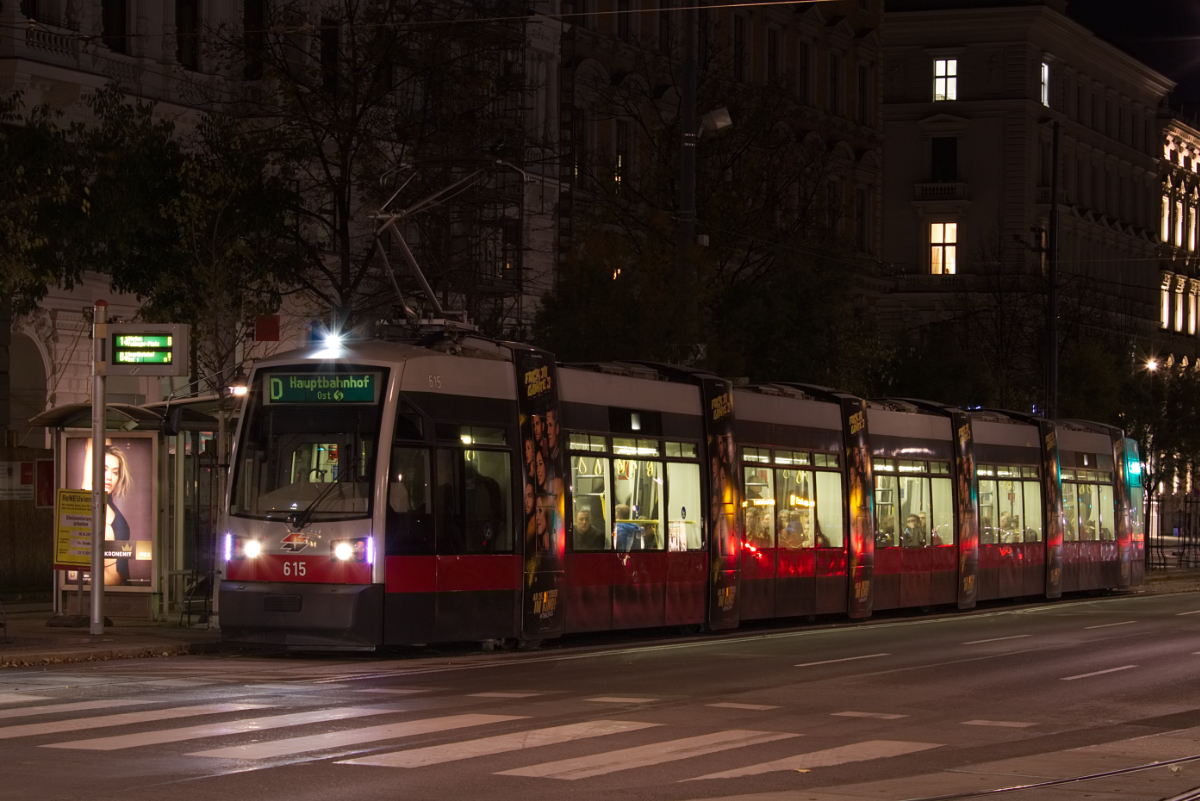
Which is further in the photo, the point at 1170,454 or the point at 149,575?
the point at 1170,454

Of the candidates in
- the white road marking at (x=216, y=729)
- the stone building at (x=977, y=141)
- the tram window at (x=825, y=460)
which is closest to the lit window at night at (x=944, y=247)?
the stone building at (x=977, y=141)

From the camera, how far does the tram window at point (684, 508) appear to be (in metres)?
23.8

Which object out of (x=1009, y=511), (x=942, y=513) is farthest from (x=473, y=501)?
(x=1009, y=511)

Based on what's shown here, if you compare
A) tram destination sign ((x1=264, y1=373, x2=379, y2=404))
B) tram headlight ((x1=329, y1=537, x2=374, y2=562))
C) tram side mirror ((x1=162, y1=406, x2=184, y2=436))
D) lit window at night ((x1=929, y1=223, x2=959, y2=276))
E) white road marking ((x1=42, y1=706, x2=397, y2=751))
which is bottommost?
white road marking ((x1=42, y1=706, x2=397, y2=751))

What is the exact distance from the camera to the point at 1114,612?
3212 cm

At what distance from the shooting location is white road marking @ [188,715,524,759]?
40.2 ft

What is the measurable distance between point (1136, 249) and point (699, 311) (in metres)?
61.1

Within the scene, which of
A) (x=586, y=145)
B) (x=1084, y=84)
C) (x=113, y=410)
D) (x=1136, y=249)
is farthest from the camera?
(x=1136, y=249)

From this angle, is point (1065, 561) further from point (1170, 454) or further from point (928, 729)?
point (1170, 454)

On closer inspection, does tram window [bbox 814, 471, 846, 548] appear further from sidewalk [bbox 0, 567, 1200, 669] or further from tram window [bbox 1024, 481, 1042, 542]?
sidewalk [bbox 0, 567, 1200, 669]

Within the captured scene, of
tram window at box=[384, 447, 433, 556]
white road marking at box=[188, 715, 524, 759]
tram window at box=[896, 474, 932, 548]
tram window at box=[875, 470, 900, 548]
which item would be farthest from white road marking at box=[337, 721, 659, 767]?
tram window at box=[896, 474, 932, 548]

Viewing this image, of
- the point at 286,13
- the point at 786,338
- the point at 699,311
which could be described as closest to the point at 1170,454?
the point at 786,338

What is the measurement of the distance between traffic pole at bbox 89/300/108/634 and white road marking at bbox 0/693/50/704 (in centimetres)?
566

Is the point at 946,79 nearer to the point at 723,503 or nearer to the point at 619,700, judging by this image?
the point at 723,503
